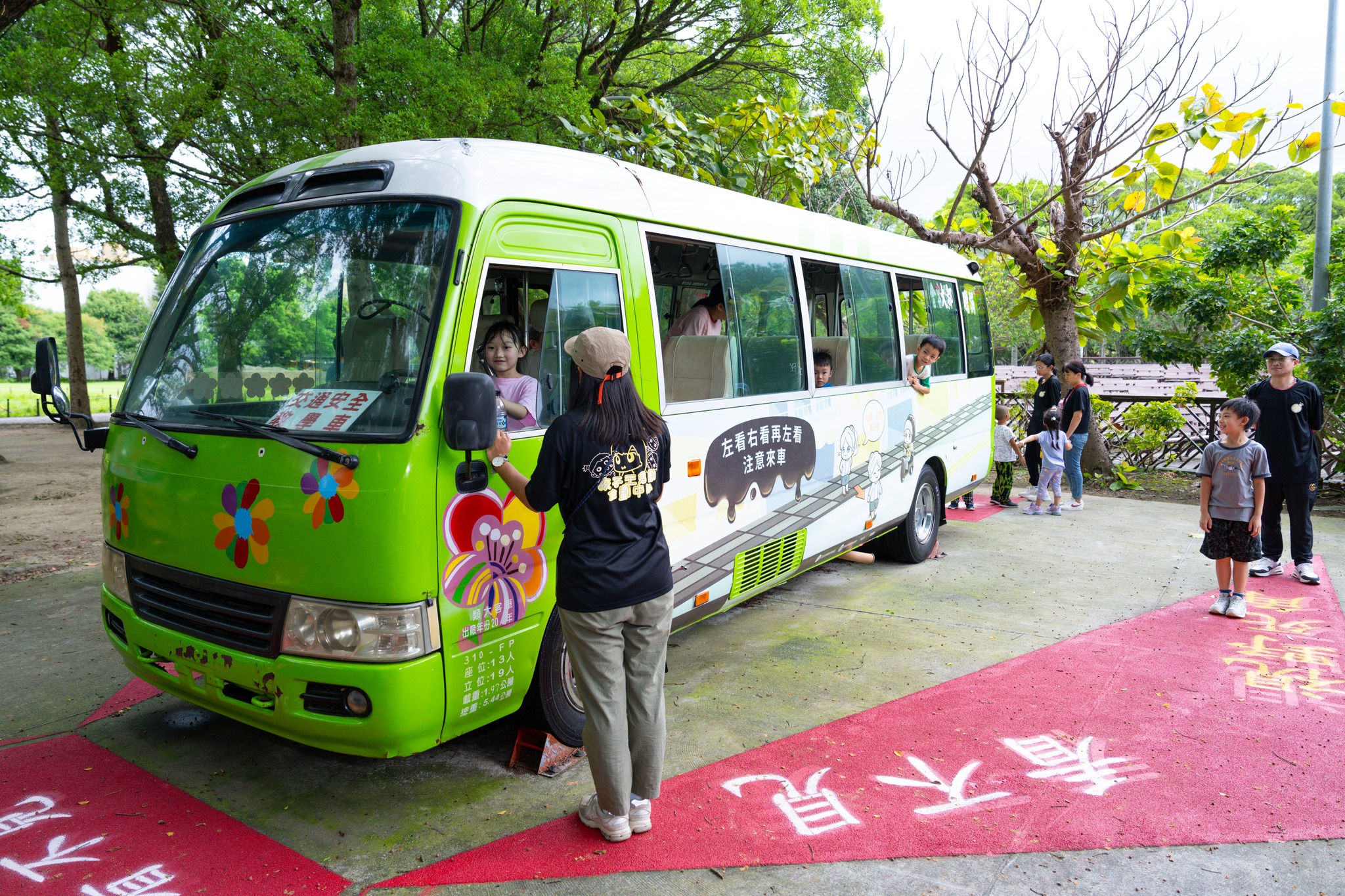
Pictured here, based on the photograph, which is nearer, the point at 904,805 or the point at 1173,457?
the point at 904,805

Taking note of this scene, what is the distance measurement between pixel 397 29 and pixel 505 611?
1073cm

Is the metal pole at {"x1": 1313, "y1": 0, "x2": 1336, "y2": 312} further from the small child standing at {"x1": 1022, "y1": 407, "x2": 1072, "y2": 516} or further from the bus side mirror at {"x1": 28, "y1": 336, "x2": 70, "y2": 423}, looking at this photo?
the bus side mirror at {"x1": 28, "y1": 336, "x2": 70, "y2": 423}

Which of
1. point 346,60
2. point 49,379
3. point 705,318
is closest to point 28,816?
point 49,379

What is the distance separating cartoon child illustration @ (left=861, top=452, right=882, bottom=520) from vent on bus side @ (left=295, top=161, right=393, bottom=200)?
13.4 ft

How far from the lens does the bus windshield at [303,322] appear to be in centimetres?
330

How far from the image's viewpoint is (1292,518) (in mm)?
7078

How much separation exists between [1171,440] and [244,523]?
1501cm

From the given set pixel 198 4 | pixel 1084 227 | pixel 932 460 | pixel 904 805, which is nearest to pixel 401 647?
pixel 904 805

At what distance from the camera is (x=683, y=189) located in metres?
4.63

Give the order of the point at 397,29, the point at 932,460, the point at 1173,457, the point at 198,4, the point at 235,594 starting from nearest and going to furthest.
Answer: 1. the point at 235,594
2. the point at 932,460
3. the point at 198,4
4. the point at 397,29
5. the point at 1173,457

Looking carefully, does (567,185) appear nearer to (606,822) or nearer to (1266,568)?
(606,822)

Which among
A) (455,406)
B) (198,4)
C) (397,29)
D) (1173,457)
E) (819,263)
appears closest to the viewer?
(455,406)

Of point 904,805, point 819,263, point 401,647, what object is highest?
point 819,263

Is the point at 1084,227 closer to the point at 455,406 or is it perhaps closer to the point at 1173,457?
the point at 1173,457
